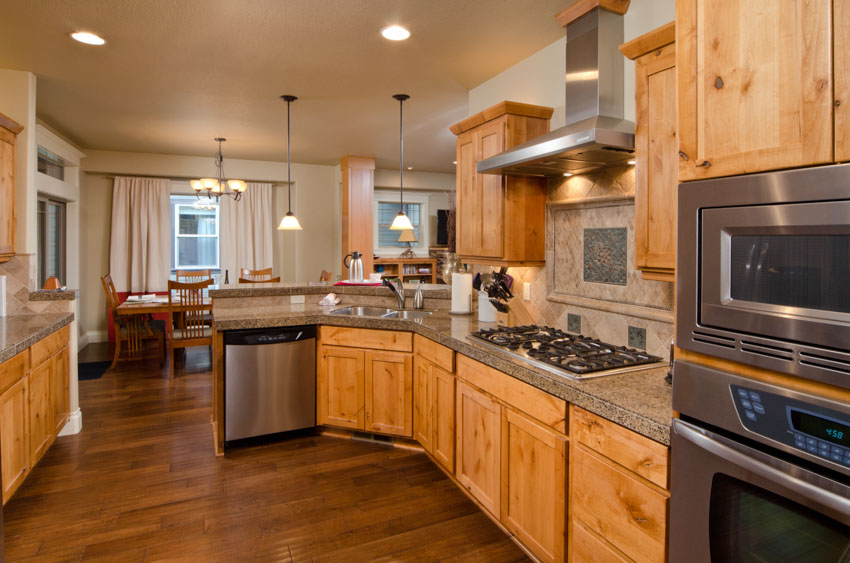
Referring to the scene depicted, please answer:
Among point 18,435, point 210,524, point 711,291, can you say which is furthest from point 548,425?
point 18,435

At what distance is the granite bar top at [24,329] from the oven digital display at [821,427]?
3.10 meters

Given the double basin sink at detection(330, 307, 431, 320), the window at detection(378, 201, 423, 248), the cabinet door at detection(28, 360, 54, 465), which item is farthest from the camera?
the window at detection(378, 201, 423, 248)

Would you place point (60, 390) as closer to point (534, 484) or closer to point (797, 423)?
point (534, 484)

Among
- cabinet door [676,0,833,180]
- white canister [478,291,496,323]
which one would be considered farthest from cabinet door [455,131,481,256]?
cabinet door [676,0,833,180]

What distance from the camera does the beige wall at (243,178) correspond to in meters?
6.98

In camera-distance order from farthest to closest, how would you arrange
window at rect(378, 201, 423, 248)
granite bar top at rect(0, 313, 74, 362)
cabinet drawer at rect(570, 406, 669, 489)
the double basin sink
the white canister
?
window at rect(378, 201, 423, 248) < the double basin sink < the white canister < granite bar top at rect(0, 313, 74, 362) < cabinet drawer at rect(570, 406, 669, 489)

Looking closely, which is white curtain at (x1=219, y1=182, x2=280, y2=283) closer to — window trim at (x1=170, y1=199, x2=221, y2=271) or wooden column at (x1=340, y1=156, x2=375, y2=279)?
window trim at (x1=170, y1=199, x2=221, y2=271)

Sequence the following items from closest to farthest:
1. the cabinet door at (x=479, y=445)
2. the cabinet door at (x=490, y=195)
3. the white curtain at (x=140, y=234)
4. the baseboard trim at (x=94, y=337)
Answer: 1. the cabinet door at (x=479, y=445)
2. the cabinet door at (x=490, y=195)
3. the baseboard trim at (x=94, y=337)
4. the white curtain at (x=140, y=234)

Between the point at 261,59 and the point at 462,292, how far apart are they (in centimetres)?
211

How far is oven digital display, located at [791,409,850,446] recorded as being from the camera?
978mm

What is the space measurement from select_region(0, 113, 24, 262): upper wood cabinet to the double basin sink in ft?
6.97

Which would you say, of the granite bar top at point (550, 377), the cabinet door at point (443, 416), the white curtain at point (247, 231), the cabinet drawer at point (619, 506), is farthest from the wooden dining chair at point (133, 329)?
the cabinet drawer at point (619, 506)

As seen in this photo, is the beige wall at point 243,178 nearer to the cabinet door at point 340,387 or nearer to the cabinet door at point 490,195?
the cabinet door at point 340,387

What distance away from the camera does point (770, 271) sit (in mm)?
1115
